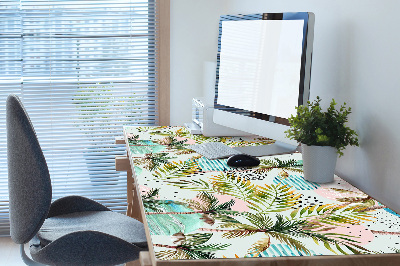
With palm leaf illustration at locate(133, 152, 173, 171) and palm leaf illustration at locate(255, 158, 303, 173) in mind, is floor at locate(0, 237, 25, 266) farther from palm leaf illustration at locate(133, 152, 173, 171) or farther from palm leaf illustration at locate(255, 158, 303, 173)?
palm leaf illustration at locate(255, 158, 303, 173)

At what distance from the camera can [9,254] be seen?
10.1 ft

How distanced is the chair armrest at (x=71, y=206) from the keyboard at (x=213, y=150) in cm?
47

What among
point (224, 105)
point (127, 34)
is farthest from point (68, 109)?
point (224, 105)

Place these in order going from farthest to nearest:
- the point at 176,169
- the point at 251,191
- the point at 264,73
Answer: the point at 264,73
the point at 176,169
the point at 251,191

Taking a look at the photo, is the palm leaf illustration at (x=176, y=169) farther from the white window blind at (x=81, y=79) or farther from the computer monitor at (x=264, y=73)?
the white window blind at (x=81, y=79)

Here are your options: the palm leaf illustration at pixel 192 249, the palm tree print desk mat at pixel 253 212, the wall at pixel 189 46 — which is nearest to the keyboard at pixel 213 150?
the palm tree print desk mat at pixel 253 212

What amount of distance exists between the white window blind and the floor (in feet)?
0.39

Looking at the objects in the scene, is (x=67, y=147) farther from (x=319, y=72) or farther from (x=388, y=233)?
(x=388, y=233)

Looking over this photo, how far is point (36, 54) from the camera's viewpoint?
3268 mm

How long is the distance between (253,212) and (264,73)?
803 millimetres

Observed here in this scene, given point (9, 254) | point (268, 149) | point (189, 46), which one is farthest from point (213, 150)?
point (9, 254)

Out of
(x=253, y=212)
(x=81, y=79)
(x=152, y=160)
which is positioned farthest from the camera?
(x=81, y=79)

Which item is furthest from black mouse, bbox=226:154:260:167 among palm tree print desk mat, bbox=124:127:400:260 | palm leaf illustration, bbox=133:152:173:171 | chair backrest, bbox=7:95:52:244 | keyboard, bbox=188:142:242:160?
chair backrest, bbox=7:95:52:244

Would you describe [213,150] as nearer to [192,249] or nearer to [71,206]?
[71,206]
